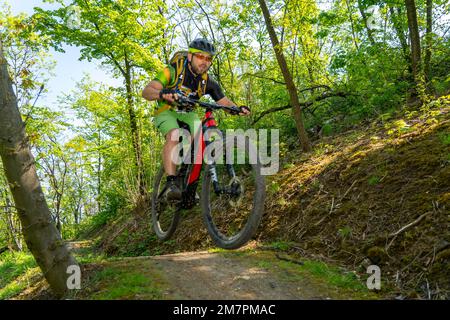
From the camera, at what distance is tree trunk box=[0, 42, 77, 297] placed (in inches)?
148

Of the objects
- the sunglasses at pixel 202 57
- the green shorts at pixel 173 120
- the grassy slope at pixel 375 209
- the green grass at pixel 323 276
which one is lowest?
the green grass at pixel 323 276

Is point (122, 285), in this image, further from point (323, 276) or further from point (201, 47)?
point (201, 47)

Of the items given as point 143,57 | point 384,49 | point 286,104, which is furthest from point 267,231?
point 143,57

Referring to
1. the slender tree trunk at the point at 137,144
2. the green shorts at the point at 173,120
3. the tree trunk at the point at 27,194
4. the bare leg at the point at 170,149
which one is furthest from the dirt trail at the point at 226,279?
the slender tree trunk at the point at 137,144

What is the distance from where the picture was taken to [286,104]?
398 inches

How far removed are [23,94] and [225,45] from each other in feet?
25.5

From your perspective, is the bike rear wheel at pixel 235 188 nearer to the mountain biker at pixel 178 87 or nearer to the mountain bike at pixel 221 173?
the mountain bike at pixel 221 173

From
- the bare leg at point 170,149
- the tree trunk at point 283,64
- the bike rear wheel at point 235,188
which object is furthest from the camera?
the tree trunk at point 283,64

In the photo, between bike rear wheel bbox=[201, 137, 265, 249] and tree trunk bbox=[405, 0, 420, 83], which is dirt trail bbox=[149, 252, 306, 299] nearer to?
bike rear wheel bbox=[201, 137, 265, 249]

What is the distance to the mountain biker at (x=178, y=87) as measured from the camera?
4879 millimetres

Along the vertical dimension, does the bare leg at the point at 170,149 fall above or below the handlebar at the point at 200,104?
below

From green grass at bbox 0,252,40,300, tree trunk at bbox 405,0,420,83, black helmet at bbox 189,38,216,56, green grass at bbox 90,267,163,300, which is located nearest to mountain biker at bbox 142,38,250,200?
black helmet at bbox 189,38,216,56

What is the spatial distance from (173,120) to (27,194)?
2182 mm
